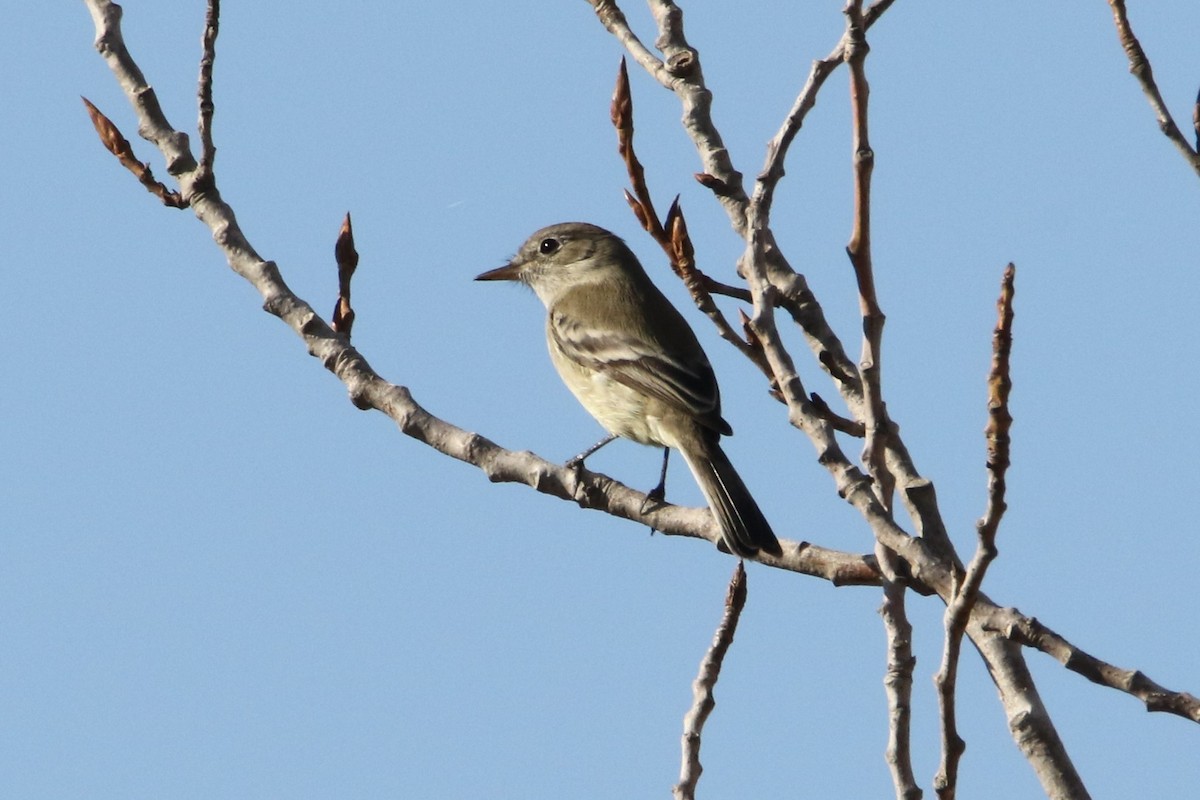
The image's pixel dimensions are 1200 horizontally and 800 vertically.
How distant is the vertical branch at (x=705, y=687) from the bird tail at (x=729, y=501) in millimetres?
1050

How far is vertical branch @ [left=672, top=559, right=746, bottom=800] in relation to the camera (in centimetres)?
404

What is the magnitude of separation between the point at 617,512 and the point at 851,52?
9.82 ft

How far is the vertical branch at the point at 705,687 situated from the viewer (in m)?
4.04

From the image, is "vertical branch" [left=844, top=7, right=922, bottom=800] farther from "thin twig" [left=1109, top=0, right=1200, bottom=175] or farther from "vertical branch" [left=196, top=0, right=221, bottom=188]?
"vertical branch" [left=196, top=0, right=221, bottom=188]

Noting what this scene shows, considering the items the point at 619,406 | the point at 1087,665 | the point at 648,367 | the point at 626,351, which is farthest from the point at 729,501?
the point at 1087,665

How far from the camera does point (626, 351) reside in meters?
8.83

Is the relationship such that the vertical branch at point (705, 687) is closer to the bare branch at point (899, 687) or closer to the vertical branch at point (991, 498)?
the bare branch at point (899, 687)

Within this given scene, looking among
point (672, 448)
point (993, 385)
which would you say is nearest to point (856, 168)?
point (993, 385)

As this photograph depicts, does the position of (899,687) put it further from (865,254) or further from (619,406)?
(619,406)

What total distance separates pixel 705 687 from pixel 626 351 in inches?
187

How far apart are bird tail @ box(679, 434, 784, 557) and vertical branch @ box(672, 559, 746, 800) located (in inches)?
41.3

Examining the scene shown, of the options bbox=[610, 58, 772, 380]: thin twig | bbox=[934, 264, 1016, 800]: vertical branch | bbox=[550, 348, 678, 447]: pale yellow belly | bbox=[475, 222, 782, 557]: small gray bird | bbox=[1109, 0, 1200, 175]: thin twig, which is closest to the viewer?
bbox=[934, 264, 1016, 800]: vertical branch

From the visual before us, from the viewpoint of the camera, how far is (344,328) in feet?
19.1

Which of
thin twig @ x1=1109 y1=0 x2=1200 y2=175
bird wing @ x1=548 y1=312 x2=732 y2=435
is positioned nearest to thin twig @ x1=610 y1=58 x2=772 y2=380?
thin twig @ x1=1109 y1=0 x2=1200 y2=175
